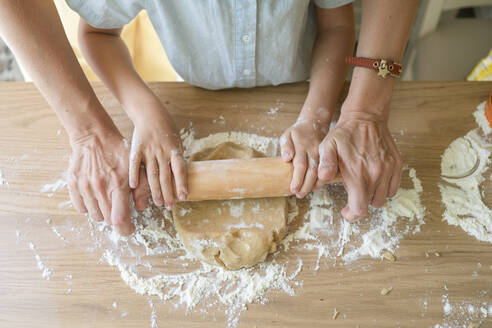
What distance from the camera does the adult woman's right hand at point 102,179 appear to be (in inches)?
33.8

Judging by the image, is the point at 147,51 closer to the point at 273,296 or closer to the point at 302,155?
the point at 302,155

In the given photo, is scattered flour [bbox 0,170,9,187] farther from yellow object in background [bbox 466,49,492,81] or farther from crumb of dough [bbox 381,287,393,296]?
yellow object in background [bbox 466,49,492,81]

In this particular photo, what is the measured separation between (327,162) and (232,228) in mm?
279

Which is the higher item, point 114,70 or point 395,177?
point 114,70

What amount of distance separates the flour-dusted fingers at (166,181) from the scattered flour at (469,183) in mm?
695

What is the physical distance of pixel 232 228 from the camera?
2.92ft

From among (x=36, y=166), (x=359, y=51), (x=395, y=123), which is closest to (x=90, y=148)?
(x=36, y=166)

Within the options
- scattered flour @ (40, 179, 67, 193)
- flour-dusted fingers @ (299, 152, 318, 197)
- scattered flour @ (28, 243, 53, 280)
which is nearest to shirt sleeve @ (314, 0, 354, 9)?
flour-dusted fingers @ (299, 152, 318, 197)

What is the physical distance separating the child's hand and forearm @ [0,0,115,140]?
46 centimetres

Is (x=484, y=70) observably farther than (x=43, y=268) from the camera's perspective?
Yes

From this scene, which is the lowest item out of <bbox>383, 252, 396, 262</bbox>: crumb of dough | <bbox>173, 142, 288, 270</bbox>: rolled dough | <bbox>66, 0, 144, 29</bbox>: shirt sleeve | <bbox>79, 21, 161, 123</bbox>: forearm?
<bbox>383, 252, 396, 262</bbox>: crumb of dough

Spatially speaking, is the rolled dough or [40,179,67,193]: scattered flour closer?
the rolled dough

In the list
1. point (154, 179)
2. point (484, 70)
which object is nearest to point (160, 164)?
point (154, 179)

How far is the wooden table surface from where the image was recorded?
828mm
